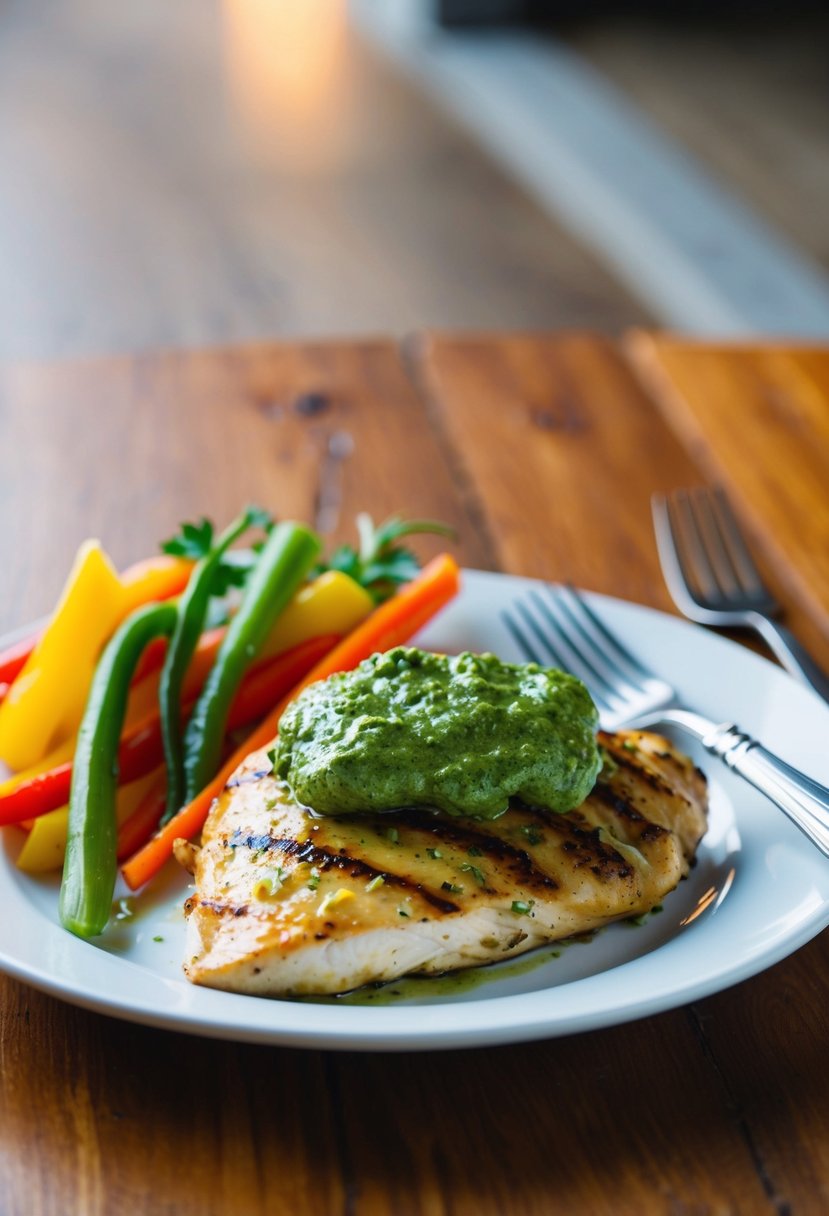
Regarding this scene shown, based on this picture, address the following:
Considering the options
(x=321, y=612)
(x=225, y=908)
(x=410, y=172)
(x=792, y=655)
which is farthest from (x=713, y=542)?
(x=410, y=172)

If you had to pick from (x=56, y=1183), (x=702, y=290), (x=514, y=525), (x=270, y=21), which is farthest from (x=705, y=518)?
(x=270, y=21)


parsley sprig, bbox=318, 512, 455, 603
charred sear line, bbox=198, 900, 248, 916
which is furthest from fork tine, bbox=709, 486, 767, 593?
charred sear line, bbox=198, 900, 248, 916

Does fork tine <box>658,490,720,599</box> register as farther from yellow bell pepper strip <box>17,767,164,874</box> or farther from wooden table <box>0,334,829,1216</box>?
yellow bell pepper strip <box>17,767,164,874</box>

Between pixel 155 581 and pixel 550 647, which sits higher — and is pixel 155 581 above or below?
below

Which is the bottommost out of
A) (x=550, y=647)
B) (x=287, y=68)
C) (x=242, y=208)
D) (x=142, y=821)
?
(x=242, y=208)

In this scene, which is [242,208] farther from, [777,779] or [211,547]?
[777,779]

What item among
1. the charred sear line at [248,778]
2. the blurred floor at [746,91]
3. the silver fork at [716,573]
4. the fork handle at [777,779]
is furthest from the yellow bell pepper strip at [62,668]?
the blurred floor at [746,91]
